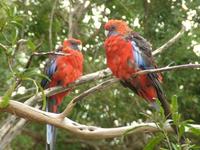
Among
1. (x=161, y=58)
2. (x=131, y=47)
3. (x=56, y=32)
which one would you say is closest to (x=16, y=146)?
(x=56, y=32)

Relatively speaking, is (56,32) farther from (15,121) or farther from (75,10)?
(15,121)

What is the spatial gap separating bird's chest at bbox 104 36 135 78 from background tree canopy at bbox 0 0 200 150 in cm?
106

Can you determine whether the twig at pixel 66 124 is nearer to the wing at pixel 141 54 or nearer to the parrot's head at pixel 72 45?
the wing at pixel 141 54

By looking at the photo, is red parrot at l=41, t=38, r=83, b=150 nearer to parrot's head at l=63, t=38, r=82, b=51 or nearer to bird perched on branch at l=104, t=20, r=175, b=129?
parrot's head at l=63, t=38, r=82, b=51

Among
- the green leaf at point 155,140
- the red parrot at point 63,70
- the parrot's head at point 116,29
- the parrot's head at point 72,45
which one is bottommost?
the red parrot at point 63,70

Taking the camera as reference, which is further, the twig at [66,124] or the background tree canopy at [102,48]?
the background tree canopy at [102,48]

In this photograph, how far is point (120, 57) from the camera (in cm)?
285

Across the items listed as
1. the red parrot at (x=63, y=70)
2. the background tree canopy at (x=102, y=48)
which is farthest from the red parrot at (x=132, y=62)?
the background tree canopy at (x=102, y=48)

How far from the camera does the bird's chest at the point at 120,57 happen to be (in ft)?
9.14

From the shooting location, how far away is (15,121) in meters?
3.23

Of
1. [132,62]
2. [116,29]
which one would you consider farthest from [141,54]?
[116,29]

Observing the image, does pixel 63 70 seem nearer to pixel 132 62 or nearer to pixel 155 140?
pixel 132 62

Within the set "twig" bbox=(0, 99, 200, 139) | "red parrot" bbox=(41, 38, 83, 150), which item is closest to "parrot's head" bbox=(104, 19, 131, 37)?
"red parrot" bbox=(41, 38, 83, 150)

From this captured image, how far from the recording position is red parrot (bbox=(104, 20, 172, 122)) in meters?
2.78
